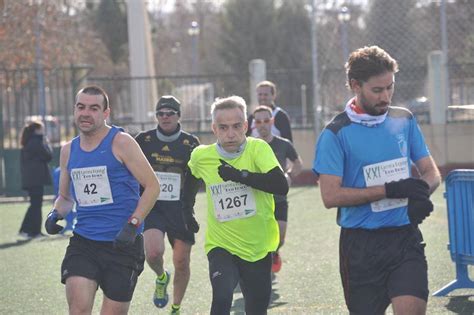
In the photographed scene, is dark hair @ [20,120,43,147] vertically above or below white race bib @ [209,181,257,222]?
above

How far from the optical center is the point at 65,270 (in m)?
6.57

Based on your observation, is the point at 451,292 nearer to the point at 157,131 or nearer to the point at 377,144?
the point at 157,131

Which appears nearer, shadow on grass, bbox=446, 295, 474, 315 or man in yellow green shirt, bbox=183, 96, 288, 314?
man in yellow green shirt, bbox=183, 96, 288, 314

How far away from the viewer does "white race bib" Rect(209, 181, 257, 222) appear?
6.84 meters

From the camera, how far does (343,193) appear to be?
18.2 ft

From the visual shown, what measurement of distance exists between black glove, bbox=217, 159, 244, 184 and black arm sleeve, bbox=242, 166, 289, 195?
0.04 m

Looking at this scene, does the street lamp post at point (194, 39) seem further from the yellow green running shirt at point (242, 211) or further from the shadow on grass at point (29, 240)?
the yellow green running shirt at point (242, 211)

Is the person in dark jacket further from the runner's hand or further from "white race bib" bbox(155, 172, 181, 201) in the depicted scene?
the runner's hand

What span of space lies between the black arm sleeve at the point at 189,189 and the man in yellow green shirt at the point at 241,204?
1.04ft

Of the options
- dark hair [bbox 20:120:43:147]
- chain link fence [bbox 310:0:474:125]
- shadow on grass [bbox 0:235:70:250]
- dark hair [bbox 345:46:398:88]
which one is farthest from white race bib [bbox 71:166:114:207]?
chain link fence [bbox 310:0:474:125]

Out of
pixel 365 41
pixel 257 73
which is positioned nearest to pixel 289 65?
pixel 365 41

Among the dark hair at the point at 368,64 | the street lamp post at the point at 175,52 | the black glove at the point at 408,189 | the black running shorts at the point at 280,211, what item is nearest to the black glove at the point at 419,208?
the black glove at the point at 408,189

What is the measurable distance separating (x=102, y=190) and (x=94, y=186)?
0.06 metres

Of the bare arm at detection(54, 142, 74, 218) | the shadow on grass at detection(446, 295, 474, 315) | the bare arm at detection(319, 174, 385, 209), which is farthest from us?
the shadow on grass at detection(446, 295, 474, 315)
